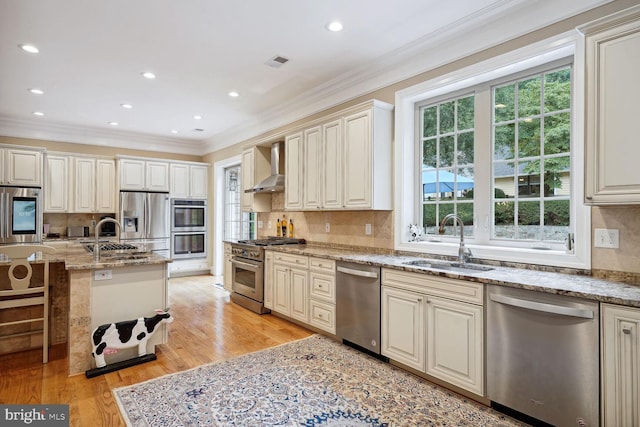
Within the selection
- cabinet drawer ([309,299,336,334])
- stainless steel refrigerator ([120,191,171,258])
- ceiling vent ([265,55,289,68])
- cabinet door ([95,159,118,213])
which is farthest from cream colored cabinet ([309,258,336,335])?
cabinet door ([95,159,118,213])

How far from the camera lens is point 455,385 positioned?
242cm

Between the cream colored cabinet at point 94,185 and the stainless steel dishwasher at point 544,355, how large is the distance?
21.1ft

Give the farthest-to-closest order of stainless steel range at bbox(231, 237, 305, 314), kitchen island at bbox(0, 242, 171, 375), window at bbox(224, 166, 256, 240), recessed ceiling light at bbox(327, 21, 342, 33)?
window at bbox(224, 166, 256, 240)
stainless steel range at bbox(231, 237, 305, 314)
recessed ceiling light at bbox(327, 21, 342, 33)
kitchen island at bbox(0, 242, 171, 375)

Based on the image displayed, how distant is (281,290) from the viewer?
4.16 m

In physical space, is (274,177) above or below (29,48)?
below

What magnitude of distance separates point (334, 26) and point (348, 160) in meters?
1.26

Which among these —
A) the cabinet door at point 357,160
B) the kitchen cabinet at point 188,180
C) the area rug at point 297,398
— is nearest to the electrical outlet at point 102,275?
the area rug at point 297,398

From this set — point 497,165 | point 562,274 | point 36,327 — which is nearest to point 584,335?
point 562,274

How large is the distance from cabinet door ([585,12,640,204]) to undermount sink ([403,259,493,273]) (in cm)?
95

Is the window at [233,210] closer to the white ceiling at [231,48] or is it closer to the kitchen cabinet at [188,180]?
the kitchen cabinet at [188,180]

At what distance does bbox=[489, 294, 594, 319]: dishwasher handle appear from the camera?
1.81 meters

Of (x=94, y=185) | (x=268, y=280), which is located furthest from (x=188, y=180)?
(x=268, y=280)

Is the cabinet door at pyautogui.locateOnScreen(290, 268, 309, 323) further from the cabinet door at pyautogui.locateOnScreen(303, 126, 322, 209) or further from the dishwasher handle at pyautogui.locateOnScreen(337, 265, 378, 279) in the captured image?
the cabinet door at pyautogui.locateOnScreen(303, 126, 322, 209)

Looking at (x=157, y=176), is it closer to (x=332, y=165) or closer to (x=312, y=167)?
(x=312, y=167)
